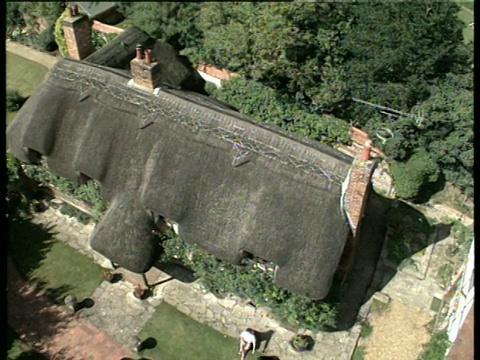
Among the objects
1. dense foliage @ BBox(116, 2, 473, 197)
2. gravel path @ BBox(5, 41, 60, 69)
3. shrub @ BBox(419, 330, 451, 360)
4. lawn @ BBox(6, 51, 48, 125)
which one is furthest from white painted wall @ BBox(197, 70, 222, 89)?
shrub @ BBox(419, 330, 451, 360)

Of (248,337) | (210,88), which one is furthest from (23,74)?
(248,337)

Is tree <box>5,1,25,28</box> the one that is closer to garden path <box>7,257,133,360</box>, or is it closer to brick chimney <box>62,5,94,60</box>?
brick chimney <box>62,5,94,60</box>

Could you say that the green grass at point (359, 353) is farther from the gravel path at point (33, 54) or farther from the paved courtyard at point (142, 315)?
the gravel path at point (33, 54)

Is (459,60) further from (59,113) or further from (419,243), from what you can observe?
(59,113)

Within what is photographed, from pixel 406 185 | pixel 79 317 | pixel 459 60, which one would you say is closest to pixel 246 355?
pixel 79 317

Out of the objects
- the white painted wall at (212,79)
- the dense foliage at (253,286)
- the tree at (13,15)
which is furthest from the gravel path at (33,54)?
the dense foliage at (253,286)

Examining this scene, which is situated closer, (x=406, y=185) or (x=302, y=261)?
(x=302, y=261)

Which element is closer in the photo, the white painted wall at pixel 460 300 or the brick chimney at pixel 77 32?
the white painted wall at pixel 460 300
